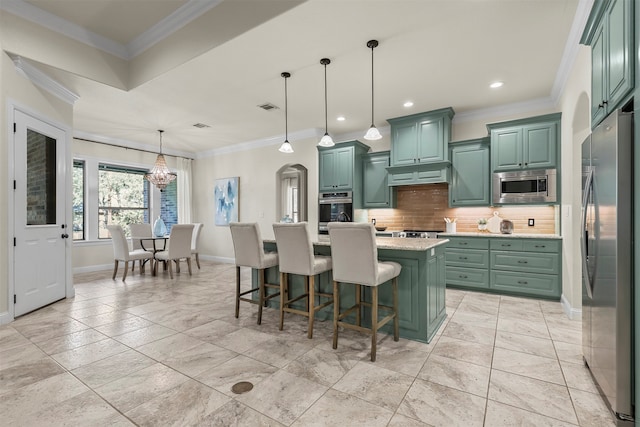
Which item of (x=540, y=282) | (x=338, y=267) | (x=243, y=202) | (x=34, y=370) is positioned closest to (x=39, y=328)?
(x=34, y=370)

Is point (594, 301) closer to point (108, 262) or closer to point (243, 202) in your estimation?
point (243, 202)

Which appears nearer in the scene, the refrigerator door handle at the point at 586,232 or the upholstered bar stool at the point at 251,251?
the refrigerator door handle at the point at 586,232

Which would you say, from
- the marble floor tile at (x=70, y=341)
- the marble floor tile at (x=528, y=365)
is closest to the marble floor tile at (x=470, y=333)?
the marble floor tile at (x=528, y=365)

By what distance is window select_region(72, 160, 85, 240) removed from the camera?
6082 millimetres

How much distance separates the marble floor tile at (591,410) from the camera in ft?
5.40

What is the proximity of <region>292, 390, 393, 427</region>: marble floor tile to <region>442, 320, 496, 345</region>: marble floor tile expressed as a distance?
1381 millimetres

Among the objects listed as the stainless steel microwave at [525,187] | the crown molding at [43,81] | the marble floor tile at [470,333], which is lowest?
the marble floor tile at [470,333]

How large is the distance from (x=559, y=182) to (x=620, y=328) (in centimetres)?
311

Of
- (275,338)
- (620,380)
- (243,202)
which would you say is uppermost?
(243,202)

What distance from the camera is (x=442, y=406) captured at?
1.79 m

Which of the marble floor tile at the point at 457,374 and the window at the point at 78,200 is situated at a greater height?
the window at the point at 78,200

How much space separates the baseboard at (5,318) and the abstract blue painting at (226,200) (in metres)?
4.26

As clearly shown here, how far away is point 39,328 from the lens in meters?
3.04

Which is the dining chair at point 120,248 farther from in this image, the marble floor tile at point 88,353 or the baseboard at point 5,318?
the marble floor tile at point 88,353
